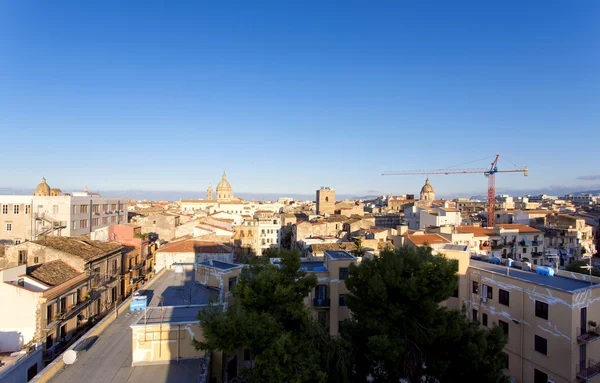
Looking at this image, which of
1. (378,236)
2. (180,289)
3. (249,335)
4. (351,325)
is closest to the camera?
(249,335)

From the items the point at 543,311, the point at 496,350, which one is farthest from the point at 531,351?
the point at 496,350

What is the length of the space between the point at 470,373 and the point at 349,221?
39.5 m

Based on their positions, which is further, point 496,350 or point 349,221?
point 349,221

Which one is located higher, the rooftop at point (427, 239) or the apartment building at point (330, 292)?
the rooftop at point (427, 239)

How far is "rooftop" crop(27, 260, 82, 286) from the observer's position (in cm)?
1966

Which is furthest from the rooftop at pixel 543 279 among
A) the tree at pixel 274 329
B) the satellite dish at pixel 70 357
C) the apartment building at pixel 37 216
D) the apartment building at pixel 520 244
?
the apartment building at pixel 37 216

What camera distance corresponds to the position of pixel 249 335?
11320mm

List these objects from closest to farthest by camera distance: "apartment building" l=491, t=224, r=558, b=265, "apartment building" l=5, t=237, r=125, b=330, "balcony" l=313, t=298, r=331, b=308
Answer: "balcony" l=313, t=298, r=331, b=308, "apartment building" l=5, t=237, r=125, b=330, "apartment building" l=491, t=224, r=558, b=265

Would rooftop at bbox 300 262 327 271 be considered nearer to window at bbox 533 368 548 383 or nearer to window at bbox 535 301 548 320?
window at bbox 535 301 548 320

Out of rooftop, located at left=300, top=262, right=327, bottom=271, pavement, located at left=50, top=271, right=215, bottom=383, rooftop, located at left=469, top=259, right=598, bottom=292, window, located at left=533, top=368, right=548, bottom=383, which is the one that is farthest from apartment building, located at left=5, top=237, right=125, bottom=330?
window, located at left=533, top=368, right=548, bottom=383

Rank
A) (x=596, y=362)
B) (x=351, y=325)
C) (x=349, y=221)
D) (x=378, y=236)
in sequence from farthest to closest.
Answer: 1. (x=349, y=221)
2. (x=378, y=236)
3. (x=596, y=362)
4. (x=351, y=325)

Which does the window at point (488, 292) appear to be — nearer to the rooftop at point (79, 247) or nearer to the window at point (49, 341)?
the window at point (49, 341)

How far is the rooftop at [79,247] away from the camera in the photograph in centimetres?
2309

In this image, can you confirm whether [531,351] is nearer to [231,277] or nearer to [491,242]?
[231,277]
